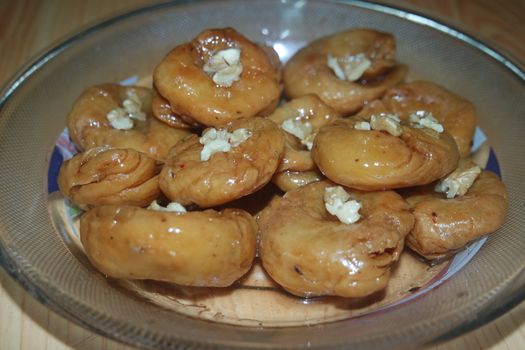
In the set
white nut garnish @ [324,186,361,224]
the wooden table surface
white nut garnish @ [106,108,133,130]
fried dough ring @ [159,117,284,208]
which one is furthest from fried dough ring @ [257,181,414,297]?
the wooden table surface

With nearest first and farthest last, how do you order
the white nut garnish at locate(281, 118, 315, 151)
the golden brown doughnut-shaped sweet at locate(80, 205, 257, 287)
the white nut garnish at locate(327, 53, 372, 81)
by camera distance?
the golden brown doughnut-shaped sweet at locate(80, 205, 257, 287), the white nut garnish at locate(281, 118, 315, 151), the white nut garnish at locate(327, 53, 372, 81)

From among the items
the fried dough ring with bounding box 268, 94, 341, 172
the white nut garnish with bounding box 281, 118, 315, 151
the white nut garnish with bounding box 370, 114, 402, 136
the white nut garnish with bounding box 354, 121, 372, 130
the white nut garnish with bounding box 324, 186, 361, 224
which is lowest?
the white nut garnish with bounding box 324, 186, 361, 224

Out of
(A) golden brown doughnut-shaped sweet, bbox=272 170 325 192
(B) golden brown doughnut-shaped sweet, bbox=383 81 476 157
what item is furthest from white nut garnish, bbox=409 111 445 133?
(A) golden brown doughnut-shaped sweet, bbox=272 170 325 192

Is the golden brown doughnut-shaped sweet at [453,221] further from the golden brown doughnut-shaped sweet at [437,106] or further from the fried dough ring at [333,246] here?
the golden brown doughnut-shaped sweet at [437,106]

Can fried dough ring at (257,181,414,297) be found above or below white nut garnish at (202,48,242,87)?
below

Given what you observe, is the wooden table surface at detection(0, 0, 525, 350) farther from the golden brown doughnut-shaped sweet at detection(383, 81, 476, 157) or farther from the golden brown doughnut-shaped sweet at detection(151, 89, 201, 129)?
the golden brown doughnut-shaped sweet at detection(151, 89, 201, 129)

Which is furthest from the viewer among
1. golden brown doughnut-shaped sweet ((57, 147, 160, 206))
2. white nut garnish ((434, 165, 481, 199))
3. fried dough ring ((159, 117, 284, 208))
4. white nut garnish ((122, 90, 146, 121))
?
white nut garnish ((122, 90, 146, 121))

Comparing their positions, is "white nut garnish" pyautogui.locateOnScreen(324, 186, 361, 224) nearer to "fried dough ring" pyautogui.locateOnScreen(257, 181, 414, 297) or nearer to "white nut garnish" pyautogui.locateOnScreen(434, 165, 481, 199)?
"fried dough ring" pyautogui.locateOnScreen(257, 181, 414, 297)

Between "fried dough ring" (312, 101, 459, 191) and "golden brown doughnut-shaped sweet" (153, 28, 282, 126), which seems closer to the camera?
"fried dough ring" (312, 101, 459, 191)
